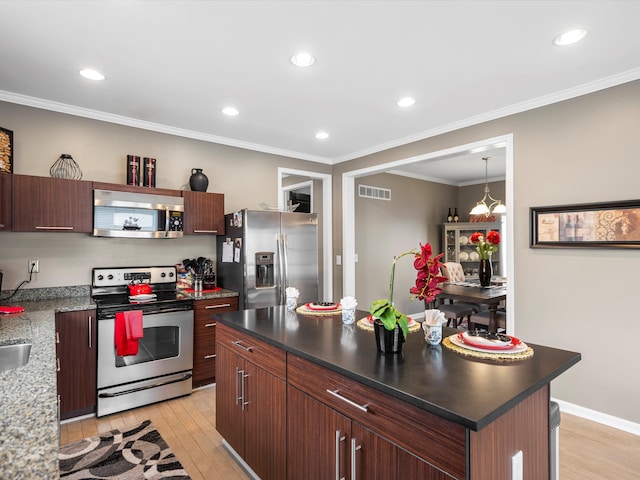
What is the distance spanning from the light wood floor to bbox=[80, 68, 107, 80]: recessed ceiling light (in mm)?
2635

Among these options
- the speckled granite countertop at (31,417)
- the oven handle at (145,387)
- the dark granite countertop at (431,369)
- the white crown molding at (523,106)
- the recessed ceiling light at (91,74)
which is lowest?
the oven handle at (145,387)

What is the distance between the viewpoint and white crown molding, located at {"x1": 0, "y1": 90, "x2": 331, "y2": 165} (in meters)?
3.02

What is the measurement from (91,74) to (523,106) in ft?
11.5

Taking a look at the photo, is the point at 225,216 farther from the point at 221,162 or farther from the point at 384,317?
the point at 384,317

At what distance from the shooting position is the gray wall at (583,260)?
263 cm

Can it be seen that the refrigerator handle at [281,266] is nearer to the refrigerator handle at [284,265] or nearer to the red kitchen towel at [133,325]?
the refrigerator handle at [284,265]

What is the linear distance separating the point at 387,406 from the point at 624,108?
9.62ft

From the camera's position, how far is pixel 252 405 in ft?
6.46

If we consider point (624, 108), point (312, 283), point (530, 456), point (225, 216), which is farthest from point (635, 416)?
point (225, 216)

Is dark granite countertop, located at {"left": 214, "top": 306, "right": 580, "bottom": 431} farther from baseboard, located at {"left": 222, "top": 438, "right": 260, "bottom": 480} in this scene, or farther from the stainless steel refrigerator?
the stainless steel refrigerator

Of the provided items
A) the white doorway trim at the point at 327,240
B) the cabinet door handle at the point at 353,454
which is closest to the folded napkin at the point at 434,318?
the cabinet door handle at the point at 353,454

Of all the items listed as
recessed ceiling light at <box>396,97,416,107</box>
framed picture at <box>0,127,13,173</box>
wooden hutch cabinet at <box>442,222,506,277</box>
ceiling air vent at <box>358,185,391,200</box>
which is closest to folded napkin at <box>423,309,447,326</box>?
recessed ceiling light at <box>396,97,416,107</box>

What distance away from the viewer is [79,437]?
2.58 m

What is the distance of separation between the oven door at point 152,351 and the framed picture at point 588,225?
3195 millimetres
